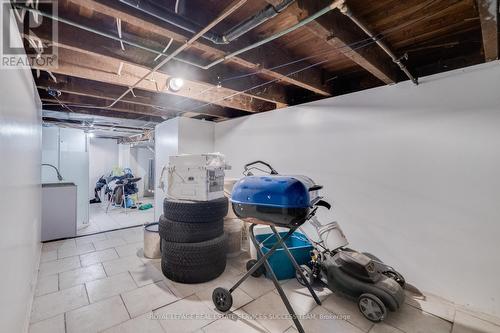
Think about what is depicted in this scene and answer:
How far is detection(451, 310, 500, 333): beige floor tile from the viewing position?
1762mm

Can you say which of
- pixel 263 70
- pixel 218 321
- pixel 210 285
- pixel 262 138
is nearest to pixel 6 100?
pixel 263 70

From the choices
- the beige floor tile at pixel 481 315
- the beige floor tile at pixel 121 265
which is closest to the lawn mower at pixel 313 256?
the beige floor tile at pixel 481 315

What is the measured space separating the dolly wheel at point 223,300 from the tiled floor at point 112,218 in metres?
3.31

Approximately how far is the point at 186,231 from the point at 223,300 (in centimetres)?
82

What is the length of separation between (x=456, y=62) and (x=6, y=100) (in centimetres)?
336

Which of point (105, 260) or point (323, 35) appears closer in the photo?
point (323, 35)

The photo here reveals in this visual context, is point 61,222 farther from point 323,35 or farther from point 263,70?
point 323,35

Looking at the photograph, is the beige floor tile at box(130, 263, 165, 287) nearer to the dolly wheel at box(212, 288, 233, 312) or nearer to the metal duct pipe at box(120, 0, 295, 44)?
the dolly wheel at box(212, 288, 233, 312)

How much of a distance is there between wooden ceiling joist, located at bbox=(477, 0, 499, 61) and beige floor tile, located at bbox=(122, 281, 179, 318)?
3.21m

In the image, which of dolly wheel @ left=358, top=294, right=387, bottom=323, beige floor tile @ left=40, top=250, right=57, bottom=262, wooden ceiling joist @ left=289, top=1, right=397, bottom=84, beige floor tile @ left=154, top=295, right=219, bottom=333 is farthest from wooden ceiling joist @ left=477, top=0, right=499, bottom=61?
beige floor tile @ left=40, top=250, right=57, bottom=262

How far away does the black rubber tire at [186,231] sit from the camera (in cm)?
241

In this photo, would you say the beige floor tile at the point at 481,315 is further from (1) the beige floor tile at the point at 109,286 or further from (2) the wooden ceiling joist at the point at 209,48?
(1) the beige floor tile at the point at 109,286

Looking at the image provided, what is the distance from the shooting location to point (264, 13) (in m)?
1.32

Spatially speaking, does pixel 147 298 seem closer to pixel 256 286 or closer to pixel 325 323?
pixel 256 286
